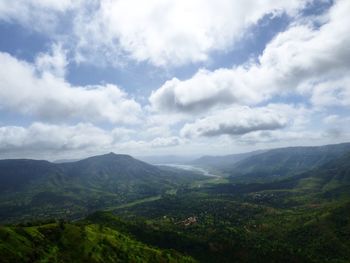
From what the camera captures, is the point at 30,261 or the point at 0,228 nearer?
the point at 30,261

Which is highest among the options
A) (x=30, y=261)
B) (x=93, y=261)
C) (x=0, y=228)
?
(x=0, y=228)

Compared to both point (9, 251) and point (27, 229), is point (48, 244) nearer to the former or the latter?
point (27, 229)

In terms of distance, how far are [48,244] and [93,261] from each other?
32.0 metres

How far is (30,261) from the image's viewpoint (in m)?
159

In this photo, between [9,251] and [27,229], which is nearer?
[9,251]

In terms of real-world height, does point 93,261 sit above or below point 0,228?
below

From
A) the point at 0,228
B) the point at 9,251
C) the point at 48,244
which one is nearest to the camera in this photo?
the point at 9,251

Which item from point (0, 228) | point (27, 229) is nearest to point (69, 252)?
point (27, 229)

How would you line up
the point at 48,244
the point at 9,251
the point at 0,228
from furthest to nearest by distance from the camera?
the point at 48,244 → the point at 0,228 → the point at 9,251

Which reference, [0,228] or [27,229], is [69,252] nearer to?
[27,229]

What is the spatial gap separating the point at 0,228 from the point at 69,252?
4626 centimetres

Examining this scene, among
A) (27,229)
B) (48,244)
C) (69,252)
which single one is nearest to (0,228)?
(27,229)

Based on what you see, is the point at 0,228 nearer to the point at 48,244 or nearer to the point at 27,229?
the point at 27,229

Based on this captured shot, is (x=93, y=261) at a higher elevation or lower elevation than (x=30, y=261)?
lower
